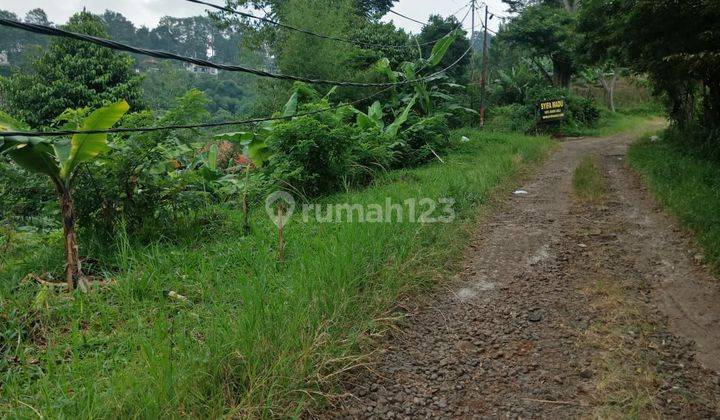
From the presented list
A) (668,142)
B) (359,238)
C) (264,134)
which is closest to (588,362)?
(359,238)

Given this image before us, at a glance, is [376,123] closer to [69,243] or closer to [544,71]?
[69,243]

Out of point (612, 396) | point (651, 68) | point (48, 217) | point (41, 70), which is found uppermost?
point (41, 70)

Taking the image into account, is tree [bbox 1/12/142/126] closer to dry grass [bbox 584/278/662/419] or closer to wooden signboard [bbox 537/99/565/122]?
dry grass [bbox 584/278/662/419]

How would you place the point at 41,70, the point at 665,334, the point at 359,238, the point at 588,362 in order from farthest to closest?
the point at 41,70, the point at 359,238, the point at 665,334, the point at 588,362

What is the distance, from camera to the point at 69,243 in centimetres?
339

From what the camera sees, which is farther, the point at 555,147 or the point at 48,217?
the point at 555,147

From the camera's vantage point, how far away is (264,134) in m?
6.86

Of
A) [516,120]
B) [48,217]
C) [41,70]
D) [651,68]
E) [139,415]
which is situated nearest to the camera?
[139,415]

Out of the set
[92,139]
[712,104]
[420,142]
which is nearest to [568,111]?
[712,104]

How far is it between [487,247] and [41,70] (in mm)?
Answer: 13695

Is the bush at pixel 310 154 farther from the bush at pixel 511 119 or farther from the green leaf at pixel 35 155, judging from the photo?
the bush at pixel 511 119

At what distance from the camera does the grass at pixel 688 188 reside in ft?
14.0

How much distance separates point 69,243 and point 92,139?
817 millimetres

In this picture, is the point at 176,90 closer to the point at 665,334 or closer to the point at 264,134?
the point at 264,134
